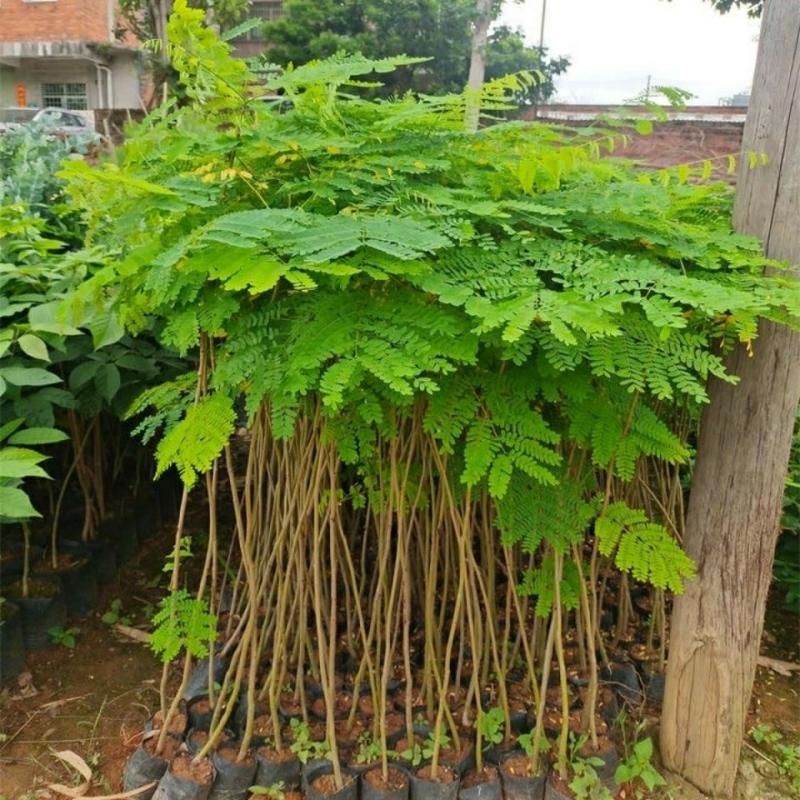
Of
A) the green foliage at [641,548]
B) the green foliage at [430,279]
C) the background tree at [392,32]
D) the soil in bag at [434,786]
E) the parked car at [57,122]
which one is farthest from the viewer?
the background tree at [392,32]

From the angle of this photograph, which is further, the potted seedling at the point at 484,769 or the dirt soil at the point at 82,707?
the dirt soil at the point at 82,707

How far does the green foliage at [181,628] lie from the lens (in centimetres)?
173

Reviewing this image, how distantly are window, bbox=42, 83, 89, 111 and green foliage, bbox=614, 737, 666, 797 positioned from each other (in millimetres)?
19202

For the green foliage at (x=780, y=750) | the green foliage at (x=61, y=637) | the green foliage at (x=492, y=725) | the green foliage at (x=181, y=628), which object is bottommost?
the green foliage at (x=61, y=637)

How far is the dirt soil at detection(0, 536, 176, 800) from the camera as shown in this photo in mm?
1945

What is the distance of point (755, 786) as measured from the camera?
1904 millimetres

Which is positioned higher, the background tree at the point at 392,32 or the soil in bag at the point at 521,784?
the background tree at the point at 392,32

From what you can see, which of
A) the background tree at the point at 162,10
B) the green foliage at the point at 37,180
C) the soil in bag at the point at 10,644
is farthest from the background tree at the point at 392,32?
the soil in bag at the point at 10,644

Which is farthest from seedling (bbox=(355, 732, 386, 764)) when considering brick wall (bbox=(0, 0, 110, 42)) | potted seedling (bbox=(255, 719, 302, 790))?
brick wall (bbox=(0, 0, 110, 42))

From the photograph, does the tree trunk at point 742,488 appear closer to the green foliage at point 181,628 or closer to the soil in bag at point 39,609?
the green foliage at point 181,628

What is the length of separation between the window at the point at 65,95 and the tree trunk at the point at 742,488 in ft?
62.1

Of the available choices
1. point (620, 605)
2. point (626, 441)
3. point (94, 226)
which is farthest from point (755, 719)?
point (94, 226)

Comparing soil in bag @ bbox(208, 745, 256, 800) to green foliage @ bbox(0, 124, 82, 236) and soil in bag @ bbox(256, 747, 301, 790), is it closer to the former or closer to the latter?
soil in bag @ bbox(256, 747, 301, 790)

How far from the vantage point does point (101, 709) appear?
2.18m
